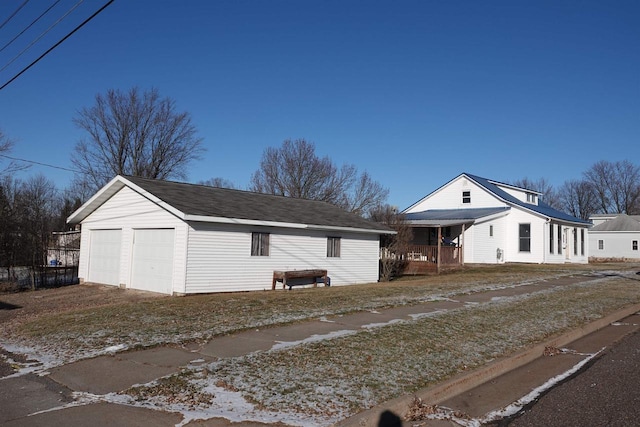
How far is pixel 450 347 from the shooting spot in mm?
8664

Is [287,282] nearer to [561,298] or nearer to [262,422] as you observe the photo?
[561,298]

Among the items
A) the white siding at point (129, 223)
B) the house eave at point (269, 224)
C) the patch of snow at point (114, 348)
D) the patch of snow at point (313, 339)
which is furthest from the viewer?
the white siding at point (129, 223)

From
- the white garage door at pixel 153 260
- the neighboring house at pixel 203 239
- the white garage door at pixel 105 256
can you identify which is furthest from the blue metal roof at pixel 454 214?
the white garage door at pixel 105 256

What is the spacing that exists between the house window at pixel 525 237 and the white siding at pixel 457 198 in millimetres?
2074

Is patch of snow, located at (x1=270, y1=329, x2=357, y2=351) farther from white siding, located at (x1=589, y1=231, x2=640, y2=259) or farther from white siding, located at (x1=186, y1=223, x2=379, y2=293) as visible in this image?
white siding, located at (x1=589, y1=231, x2=640, y2=259)

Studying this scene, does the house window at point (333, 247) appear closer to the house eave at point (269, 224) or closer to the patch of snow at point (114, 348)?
the house eave at point (269, 224)

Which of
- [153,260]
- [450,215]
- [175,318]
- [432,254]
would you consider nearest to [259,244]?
[153,260]

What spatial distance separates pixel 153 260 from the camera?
58.0ft

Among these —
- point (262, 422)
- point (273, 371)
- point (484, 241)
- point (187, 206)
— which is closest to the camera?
point (262, 422)

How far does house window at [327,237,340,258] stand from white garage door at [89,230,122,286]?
8464mm

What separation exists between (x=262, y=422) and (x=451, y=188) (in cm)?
3537

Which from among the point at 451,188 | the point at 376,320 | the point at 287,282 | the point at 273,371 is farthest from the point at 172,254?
the point at 451,188

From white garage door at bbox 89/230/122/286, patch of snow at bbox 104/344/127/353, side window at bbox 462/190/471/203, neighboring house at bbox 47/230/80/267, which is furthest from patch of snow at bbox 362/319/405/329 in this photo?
side window at bbox 462/190/471/203

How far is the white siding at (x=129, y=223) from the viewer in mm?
16453
